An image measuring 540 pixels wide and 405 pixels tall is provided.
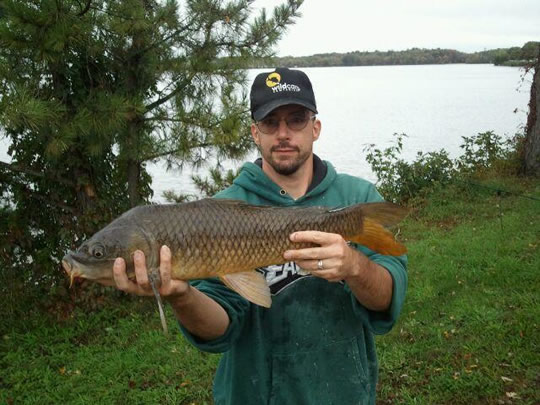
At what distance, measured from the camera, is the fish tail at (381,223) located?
2203 mm

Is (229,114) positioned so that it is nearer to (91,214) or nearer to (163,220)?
(91,214)

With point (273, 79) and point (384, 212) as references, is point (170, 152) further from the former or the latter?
point (384, 212)

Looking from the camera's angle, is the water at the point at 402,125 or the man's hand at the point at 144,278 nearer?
the man's hand at the point at 144,278

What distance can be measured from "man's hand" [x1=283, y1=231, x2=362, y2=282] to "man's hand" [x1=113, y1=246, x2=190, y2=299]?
45 centimetres

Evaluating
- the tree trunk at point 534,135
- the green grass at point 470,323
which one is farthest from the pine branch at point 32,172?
the tree trunk at point 534,135

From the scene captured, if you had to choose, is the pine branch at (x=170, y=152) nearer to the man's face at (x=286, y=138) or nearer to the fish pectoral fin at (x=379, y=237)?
the man's face at (x=286, y=138)

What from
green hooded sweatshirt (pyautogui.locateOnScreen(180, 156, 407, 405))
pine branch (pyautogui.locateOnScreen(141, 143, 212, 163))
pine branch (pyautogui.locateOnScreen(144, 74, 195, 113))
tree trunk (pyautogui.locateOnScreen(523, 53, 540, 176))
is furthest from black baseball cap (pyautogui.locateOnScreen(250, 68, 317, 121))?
tree trunk (pyautogui.locateOnScreen(523, 53, 540, 176))

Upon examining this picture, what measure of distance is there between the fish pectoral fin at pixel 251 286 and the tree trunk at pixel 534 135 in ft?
30.0

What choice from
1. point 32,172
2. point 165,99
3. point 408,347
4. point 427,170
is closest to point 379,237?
point 408,347

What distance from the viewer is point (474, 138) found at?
12.1 metres

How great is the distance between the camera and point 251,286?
2104 mm

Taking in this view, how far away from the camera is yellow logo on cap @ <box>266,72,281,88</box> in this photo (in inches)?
95.0

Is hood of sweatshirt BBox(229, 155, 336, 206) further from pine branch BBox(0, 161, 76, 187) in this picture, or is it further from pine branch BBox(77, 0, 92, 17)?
pine branch BBox(0, 161, 76, 187)

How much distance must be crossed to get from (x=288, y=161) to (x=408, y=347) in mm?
2697
